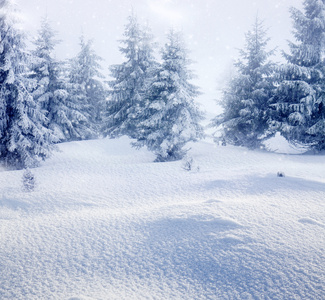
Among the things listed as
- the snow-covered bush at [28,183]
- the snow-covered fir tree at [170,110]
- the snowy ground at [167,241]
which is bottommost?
the snowy ground at [167,241]

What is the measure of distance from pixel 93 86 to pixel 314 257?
27.3m

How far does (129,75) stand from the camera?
22.2 metres

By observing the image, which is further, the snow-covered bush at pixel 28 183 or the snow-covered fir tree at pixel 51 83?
the snow-covered fir tree at pixel 51 83

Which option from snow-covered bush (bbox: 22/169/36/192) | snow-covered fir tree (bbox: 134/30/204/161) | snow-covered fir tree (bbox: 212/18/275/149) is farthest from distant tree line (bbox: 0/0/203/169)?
snow-covered bush (bbox: 22/169/36/192)

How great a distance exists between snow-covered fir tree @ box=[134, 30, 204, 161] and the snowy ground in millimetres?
6422

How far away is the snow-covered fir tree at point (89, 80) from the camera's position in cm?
2606

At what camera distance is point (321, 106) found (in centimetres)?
1523

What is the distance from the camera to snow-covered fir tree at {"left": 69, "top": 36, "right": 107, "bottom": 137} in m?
26.1

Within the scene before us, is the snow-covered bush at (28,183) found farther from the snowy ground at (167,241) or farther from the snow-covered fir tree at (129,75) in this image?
the snow-covered fir tree at (129,75)

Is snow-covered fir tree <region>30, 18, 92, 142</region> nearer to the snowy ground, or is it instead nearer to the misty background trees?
the misty background trees

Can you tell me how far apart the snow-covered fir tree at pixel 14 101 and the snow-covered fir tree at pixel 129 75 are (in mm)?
8969

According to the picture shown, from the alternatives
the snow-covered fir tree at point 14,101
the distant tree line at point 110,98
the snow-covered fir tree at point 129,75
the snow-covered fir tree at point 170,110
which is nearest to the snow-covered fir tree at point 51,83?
the distant tree line at point 110,98

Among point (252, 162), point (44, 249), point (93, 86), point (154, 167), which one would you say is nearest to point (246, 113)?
point (252, 162)

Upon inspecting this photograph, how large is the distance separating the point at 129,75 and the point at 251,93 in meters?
11.5
